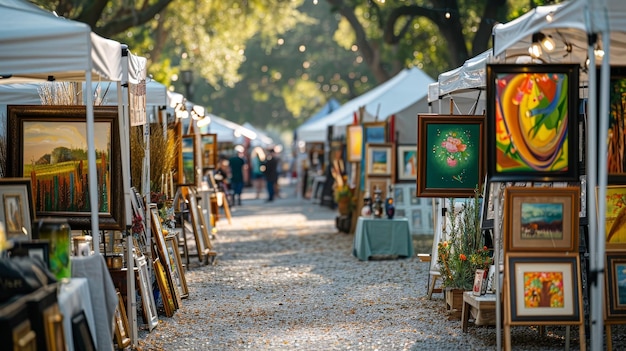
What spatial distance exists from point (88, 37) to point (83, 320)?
1966 millimetres

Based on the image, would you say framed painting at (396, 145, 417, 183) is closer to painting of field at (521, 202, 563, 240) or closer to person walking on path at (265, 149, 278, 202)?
painting of field at (521, 202, 563, 240)

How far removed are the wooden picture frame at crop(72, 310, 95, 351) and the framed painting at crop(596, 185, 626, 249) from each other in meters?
4.16

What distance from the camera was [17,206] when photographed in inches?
320

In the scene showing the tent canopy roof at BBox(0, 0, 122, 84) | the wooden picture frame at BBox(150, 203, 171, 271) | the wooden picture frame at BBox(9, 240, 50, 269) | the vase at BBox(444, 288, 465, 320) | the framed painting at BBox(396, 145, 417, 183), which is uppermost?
the tent canopy roof at BBox(0, 0, 122, 84)

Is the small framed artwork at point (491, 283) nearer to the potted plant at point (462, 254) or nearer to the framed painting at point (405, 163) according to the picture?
the potted plant at point (462, 254)

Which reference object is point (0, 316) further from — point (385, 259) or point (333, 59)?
point (333, 59)

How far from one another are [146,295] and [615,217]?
14.2 ft

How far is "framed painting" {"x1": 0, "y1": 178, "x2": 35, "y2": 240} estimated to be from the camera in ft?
26.5

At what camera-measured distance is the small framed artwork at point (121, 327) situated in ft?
27.8

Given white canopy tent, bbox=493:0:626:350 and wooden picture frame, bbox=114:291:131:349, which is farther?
wooden picture frame, bbox=114:291:131:349

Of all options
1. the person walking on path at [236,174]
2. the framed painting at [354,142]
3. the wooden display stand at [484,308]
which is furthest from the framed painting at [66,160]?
the person walking on path at [236,174]

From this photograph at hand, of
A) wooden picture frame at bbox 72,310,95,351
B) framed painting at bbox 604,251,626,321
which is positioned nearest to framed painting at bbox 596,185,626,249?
framed painting at bbox 604,251,626,321

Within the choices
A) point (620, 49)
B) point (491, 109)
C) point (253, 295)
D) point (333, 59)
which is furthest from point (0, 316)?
point (333, 59)

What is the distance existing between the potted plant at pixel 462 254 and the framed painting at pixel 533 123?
210 cm
